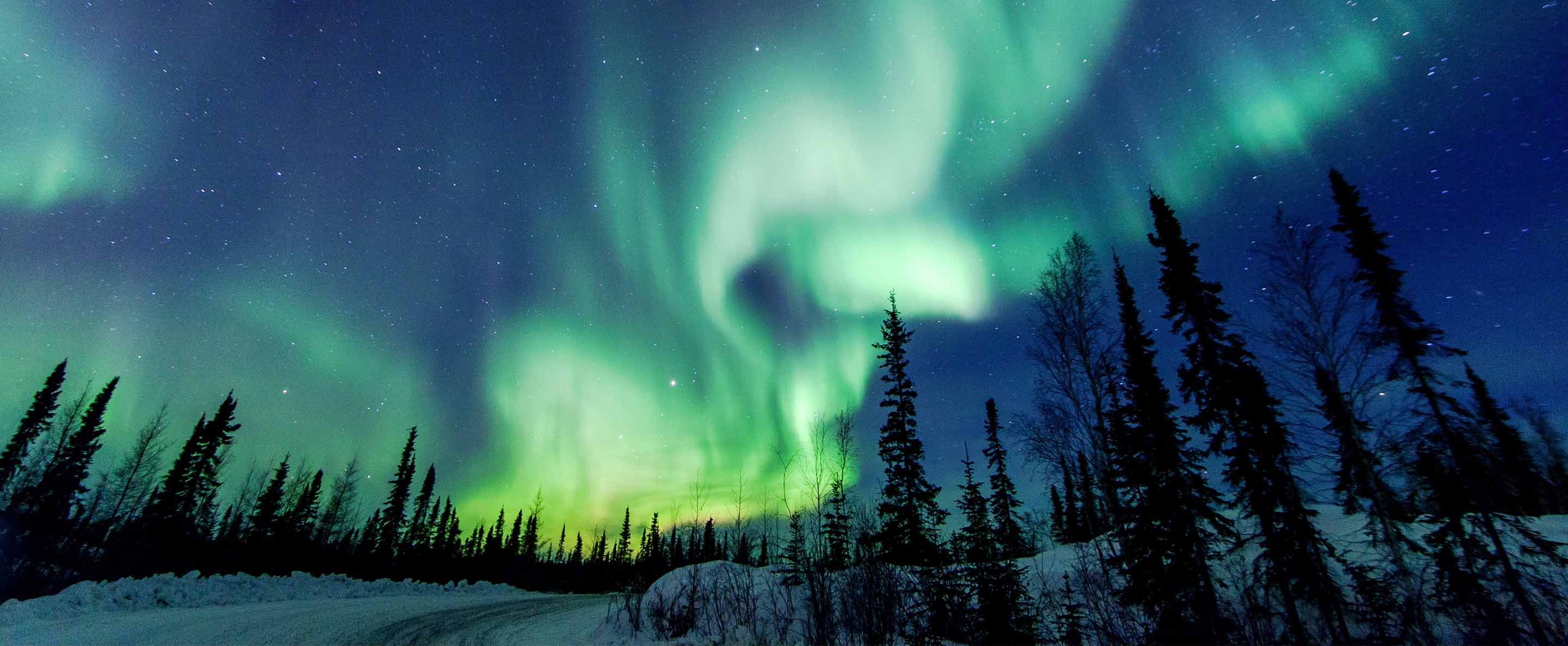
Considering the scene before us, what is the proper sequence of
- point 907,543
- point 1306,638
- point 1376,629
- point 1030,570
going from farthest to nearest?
point 907,543, point 1030,570, point 1376,629, point 1306,638

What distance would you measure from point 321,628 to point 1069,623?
15.1 m

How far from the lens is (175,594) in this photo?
53.3 ft

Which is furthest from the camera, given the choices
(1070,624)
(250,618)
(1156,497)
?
(1156,497)

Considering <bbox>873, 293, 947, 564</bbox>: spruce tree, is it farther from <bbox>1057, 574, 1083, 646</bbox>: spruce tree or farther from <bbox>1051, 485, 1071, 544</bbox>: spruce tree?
<bbox>1051, 485, 1071, 544</bbox>: spruce tree

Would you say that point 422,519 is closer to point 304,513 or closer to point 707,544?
point 304,513

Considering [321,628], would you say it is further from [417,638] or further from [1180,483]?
[1180,483]

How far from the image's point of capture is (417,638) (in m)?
11.2

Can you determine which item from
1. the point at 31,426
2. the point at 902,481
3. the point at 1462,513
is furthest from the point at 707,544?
the point at 31,426

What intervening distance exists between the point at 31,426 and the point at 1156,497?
79.1 metres

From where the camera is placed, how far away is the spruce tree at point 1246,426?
16609 millimetres

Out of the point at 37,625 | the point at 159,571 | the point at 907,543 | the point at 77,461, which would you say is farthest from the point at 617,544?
the point at 37,625

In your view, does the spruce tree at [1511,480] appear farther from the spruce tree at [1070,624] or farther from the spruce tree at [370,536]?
the spruce tree at [370,536]

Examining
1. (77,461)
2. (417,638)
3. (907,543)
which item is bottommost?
(417,638)

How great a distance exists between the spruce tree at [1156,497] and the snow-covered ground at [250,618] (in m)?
16.9
